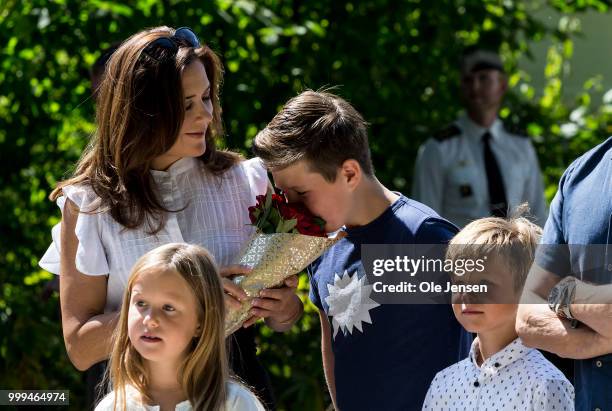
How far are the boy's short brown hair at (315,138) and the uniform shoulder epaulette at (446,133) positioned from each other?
2.45m

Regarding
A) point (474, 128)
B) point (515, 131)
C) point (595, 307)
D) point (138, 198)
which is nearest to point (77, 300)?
point (138, 198)

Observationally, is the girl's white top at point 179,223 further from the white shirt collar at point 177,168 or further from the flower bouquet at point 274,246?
the flower bouquet at point 274,246

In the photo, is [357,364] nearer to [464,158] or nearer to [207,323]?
[207,323]

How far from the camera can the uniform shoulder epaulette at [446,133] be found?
552 cm

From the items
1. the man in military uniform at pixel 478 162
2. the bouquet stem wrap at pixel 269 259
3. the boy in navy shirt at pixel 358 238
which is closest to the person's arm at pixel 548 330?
the boy in navy shirt at pixel 358 238

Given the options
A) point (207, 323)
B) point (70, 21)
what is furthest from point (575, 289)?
point (70, 21)

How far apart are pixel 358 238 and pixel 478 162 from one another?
2578mm

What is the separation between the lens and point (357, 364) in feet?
9.98

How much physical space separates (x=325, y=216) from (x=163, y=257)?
1.55ft

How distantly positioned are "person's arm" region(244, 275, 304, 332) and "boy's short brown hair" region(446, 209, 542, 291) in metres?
0.44

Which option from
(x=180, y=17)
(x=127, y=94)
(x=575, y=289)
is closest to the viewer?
(x=575, y=289)

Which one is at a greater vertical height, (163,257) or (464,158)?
(163,257)

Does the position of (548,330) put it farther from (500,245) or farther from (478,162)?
(478,162)

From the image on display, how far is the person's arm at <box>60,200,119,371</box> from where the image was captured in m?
2.96
